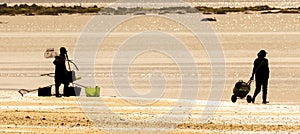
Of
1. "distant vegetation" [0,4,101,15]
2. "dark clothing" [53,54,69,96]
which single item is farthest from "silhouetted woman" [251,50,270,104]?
"distant vegetation" [0,4,101,15]

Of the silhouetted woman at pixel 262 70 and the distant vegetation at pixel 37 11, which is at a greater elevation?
the distant vegetation at pixel 37 11

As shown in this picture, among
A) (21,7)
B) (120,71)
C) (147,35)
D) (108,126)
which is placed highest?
(21,7)

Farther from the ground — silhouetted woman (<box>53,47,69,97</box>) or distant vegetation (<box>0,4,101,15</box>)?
distant vegetation (<box>0,4,101,15</box>)

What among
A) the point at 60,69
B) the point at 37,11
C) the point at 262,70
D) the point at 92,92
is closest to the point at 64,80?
the point at 60,69

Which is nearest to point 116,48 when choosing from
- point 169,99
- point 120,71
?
point 120,71

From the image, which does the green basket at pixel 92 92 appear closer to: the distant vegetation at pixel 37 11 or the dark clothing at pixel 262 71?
the dark clothing at pixel 262 71

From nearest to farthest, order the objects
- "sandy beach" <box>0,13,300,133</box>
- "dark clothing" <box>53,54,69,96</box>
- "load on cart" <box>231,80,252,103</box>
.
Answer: "sandy beach" <box>0,13,300,133</box> → "dark clothing" <box>53,54,69,96</box> → "load on cart" <box>231,80,252,103</box>

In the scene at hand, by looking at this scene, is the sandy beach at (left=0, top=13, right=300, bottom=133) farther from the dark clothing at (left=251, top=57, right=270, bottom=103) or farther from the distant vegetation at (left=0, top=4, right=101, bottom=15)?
the distant vegetation at (left=0, top=4, right=101, bottom=15)

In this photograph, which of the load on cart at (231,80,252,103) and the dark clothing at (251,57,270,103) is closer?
the dark clothing at (251,57,270,103)

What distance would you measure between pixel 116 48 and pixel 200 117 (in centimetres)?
2513

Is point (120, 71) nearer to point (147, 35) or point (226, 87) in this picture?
point (226, 87)

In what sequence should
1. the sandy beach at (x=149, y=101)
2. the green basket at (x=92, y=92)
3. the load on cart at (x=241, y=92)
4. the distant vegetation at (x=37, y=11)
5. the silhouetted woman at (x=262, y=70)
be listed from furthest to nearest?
the distant vegetation at (x=37, y=11) → the green basket at (x=92, y=92) → the load on cart at (x=241, y=92) → the silhouetted woman at (x=262, y=70) → the sandy beach at (x=149, y=101)

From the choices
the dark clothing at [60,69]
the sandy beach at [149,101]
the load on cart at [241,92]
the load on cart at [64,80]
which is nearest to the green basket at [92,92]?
the load on cart at [64,80]

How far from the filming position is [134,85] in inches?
1032
